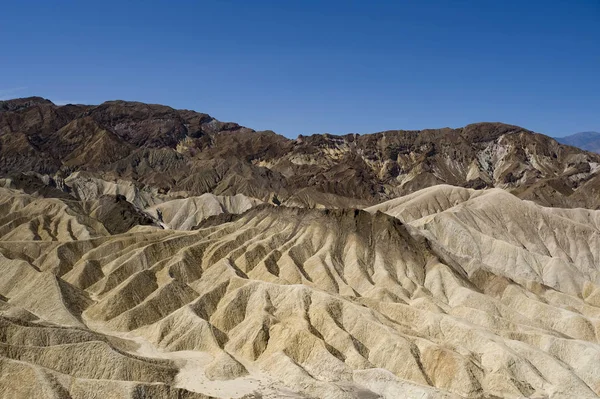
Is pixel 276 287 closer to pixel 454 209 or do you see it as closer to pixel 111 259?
pixel 111 259

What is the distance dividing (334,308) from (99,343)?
29.9 metres

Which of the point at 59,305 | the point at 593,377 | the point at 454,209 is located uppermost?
the point at 454,209

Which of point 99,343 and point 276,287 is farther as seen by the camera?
point 276,287

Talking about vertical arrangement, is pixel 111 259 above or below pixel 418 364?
above

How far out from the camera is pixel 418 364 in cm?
6456

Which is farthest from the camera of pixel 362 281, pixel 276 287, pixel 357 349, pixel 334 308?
pixel 362 281

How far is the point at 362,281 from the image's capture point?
327ft

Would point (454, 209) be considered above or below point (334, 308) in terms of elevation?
above

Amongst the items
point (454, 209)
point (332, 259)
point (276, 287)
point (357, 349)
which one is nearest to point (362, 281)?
point (332, 259)

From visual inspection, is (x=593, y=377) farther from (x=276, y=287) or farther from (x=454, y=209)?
(x=454, y=209)

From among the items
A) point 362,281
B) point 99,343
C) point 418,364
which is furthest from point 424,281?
point 99,343

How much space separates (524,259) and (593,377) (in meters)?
55.7

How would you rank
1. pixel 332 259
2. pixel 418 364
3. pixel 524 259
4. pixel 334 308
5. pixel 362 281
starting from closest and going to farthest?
pixel 418 364
pixel 334 308
pixel 362 281
pixel 332 259
pixel 524 259

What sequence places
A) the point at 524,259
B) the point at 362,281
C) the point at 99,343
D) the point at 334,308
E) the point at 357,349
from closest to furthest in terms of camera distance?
the point at 99,343, the point at 357,349, the point at 334,308, the point at 362,281, the point at 524,259
